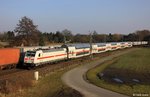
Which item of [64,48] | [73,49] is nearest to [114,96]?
[64,48]

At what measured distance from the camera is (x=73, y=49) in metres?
58.6

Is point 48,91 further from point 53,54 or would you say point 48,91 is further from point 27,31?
point 27,31

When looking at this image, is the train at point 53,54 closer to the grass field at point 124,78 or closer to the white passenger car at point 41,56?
the white passenger car at point 41,56

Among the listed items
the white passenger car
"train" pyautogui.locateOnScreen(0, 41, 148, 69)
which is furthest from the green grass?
"train" pyautogui.locateOnScreen(0, 41, 148, 69)

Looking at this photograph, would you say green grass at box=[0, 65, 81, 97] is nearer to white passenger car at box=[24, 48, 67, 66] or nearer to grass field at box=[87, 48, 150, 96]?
grass field at box=[87, 48, 150, 96]

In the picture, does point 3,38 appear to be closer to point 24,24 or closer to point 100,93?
point 24,24

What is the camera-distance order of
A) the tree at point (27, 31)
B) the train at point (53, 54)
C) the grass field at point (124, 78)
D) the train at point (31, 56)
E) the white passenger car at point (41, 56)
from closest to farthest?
the grass field at point (124, 78) < the train at point (31, 56) < the white passenger car at point (41, 56) < the train at point (53, 54) < the tree at point (27, 31)

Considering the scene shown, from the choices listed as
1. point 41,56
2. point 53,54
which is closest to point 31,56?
point 41,56

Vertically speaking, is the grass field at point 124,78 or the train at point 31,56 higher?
the train at point 31,56

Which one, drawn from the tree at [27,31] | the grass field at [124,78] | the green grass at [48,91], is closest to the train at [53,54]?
the grass field at [124,78]

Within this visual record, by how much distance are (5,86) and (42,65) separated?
807 inches

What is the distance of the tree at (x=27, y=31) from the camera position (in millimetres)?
95938

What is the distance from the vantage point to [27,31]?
3846 inches

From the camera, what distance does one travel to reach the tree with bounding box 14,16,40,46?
3777 inches
